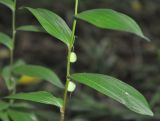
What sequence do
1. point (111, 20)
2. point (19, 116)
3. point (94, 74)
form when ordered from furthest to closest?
1. point (19, 116)
2. point (94, 74)
3. point (111, 20)

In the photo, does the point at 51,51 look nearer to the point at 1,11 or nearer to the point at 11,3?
the point at 1,11

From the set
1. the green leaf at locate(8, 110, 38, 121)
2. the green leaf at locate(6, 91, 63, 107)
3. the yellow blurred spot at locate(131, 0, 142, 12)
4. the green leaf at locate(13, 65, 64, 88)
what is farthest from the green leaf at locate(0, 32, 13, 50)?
the yellow blurred spot at locate(131, 0, 142, 12)

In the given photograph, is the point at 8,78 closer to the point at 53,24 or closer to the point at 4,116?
the point at 4,116

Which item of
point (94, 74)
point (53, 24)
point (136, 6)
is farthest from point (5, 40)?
point (136, 6)

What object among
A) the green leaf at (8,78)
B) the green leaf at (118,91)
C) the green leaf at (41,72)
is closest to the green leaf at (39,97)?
the green leaf at (118,91)

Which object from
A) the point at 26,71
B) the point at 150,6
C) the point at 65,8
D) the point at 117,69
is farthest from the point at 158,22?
the point at 26,71

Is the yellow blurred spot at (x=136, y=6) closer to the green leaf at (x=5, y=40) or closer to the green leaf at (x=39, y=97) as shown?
the green leaf at (x=5, y=40)
